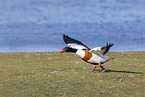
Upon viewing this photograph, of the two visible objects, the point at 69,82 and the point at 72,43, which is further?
the point at 72,43

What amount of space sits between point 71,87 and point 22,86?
2.48 m

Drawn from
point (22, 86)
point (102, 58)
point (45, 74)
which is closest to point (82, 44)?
point (102, 58)

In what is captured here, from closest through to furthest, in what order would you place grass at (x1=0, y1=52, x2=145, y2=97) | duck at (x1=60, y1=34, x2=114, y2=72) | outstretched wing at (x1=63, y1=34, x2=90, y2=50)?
grass at (x1=0, y1=52, x2=145, y2=97)
duck at (x1=60, y1=34, x2=114, y2=72)
outstretched wing at (x1=63, y1=34, x2=90, y2=50)

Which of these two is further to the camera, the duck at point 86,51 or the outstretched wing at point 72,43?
the outstretched wing at point 72,43

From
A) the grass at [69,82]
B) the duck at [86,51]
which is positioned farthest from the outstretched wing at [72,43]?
the grass at [69,82]

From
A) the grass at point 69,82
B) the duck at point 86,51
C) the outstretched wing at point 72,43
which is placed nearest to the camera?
the grass at point 69,82

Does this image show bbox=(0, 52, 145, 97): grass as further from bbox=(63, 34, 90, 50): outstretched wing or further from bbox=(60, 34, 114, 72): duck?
bbox=(63, 34, 90, 50): outstretched wing

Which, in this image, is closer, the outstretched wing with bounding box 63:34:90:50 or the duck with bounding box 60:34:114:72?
the duck with bounding box 60:34:114:72

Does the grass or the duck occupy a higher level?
the duck

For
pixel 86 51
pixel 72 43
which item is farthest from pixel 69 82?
pixel 72 43

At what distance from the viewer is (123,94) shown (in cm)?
1061

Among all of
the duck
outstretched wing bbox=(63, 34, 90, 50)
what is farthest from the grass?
outstretched wing bbox=(63, 34, 90, 50)

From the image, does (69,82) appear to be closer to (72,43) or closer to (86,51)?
(86,51)

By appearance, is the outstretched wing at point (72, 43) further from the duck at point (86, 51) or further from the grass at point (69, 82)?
the grass at point (69, 82)
